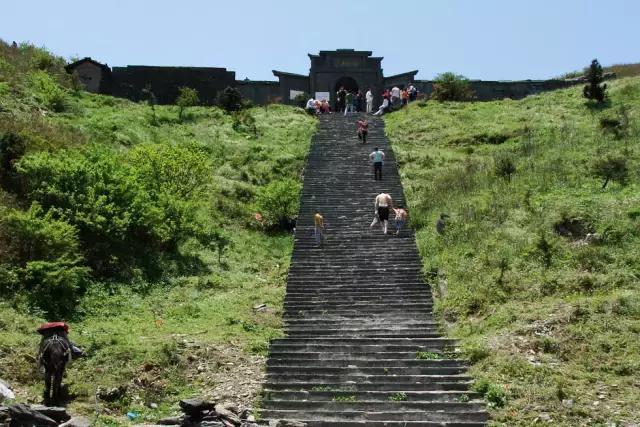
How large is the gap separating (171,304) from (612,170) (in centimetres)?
1328

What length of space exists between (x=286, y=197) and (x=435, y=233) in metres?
5.14

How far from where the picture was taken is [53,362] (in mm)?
11367

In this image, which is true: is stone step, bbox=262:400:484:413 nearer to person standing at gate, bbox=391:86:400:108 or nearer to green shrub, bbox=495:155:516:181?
A: green shrub, bbox=495:155:516:181

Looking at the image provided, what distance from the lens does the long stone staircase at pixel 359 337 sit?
1220 centimetres

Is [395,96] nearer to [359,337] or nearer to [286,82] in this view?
[286,82]

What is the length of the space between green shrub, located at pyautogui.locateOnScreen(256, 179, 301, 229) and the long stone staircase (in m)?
0.46

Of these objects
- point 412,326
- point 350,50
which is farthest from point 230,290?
point 350,50

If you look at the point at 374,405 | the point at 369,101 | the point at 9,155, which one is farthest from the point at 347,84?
the point at 374,405

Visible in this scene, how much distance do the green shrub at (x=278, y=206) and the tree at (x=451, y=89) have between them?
55.4 feet

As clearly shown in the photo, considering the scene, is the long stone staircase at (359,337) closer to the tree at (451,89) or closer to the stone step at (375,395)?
the stone step at (375,395)

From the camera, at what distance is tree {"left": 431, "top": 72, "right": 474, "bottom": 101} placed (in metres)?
37.7

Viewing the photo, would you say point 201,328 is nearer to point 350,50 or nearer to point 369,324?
point 369,324

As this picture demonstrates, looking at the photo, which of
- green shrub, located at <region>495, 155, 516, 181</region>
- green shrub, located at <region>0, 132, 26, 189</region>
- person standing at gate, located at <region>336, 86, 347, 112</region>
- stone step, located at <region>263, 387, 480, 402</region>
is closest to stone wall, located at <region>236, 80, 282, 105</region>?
A: person standing at gate, located at <region>336, 86, 347, 112</region>

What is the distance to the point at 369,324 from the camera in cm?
1605
